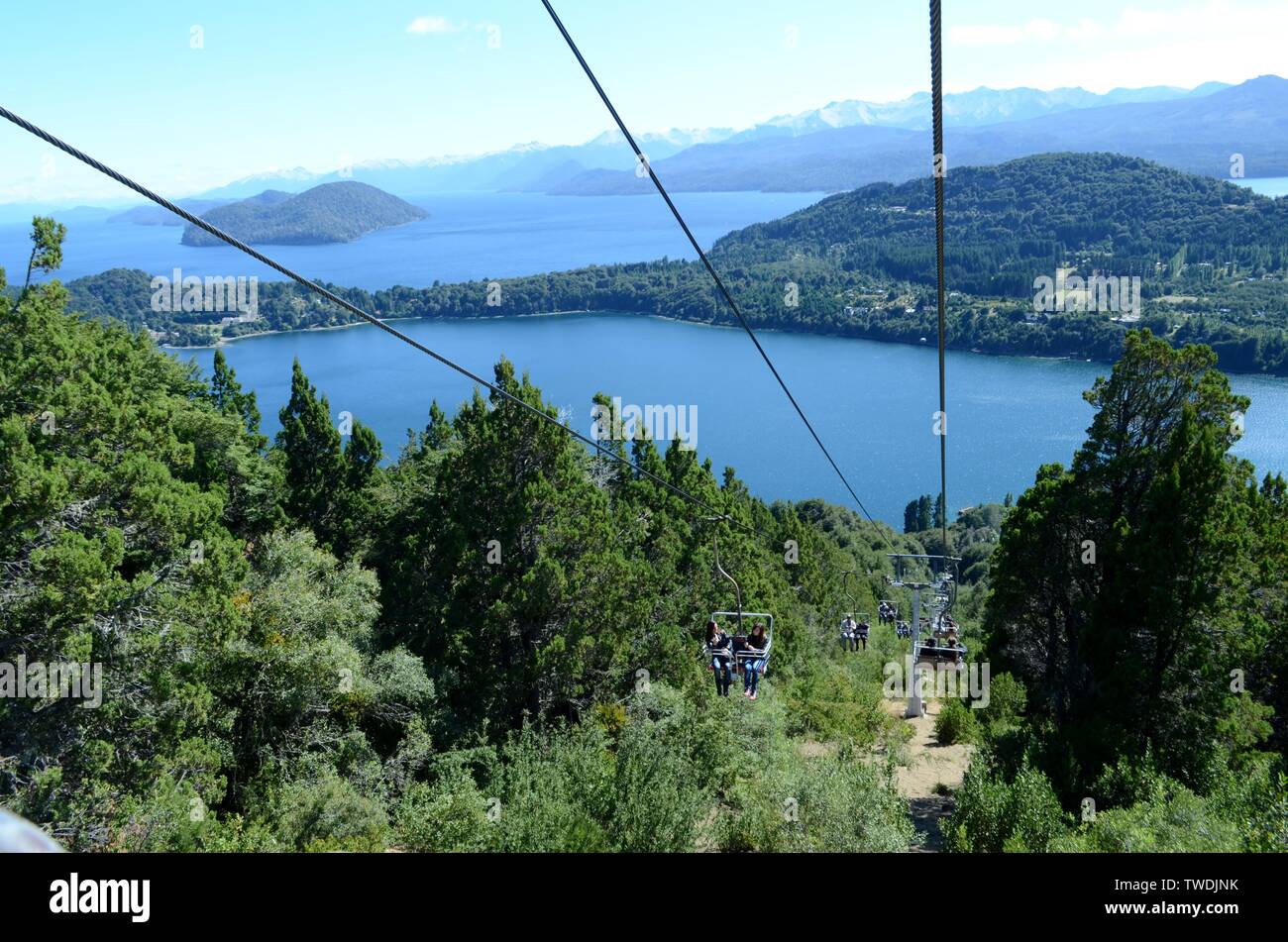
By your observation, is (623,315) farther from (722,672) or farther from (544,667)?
(722,672)

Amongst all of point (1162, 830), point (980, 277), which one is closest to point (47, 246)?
point (1162, 830)

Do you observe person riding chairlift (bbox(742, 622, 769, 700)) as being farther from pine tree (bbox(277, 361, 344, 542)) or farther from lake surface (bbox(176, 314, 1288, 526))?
lake surface (bbox(176, 314, 1288, 526))

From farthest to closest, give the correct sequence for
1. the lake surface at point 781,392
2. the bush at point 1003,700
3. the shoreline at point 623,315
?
the shoreline at point 623,315 → the lake surface at point 781,392 → the bush at point 1003,700

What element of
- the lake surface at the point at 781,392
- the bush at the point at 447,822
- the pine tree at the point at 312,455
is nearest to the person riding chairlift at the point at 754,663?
the bush at the point at 447,822

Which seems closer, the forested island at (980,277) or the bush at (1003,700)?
the bush at (1003,700)

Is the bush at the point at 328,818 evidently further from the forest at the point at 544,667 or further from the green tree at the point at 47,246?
the green tree at the point at 47,246

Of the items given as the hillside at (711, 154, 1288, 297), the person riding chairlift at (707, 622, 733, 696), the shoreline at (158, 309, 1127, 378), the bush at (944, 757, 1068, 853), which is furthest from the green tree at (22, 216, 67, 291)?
the hillside at (711, 154, 1288, 297)
